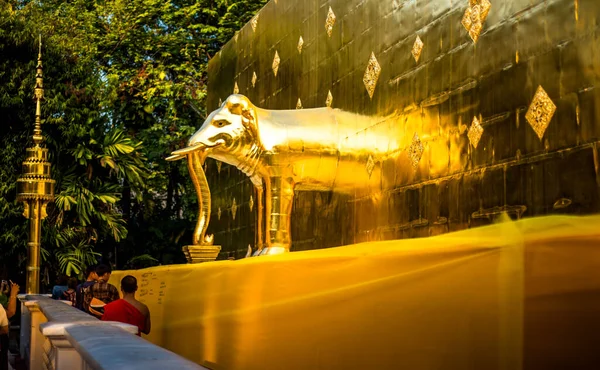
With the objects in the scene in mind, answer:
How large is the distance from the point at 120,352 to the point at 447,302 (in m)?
1.17

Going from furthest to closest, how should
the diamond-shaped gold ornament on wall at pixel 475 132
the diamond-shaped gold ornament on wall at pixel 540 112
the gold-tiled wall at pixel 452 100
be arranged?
the diamond-shaped gold ornament on wall at pixel 475 132
the diamond-shaped gold ornament on wall at pixel 540 112
the gold-tiled wall at pixel 452 100

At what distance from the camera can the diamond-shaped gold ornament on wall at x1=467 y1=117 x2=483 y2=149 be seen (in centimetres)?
654

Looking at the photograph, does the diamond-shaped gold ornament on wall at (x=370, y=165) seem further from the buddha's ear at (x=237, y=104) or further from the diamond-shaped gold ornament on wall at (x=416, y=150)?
the buddha's ear at (x=237, y=104)

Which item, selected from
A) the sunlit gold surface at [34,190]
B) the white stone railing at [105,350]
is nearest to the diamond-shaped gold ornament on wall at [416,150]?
→ the white stone railing at [105,350]

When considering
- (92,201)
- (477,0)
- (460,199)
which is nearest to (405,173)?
(460,199)

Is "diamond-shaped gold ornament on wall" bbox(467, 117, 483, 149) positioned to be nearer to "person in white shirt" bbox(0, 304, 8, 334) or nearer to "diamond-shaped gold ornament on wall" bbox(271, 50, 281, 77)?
"person in white shirt" bbox(0, 304, 8, 334)

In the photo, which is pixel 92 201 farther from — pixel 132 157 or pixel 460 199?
pixel 460 199

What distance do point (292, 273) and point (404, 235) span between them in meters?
2.70

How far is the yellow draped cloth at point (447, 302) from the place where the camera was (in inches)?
122

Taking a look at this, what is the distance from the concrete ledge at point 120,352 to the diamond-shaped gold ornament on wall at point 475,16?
11.9ft

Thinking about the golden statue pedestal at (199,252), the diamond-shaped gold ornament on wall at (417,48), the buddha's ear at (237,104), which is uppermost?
the diamond-shaped gold ornament on wall at (417,48)

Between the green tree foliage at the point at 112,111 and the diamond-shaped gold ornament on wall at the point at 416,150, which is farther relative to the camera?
the green tree foliage at the point at 112,111

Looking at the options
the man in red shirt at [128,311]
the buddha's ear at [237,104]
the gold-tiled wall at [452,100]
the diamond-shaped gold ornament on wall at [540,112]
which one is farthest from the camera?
the buddha's ear at [237,104]

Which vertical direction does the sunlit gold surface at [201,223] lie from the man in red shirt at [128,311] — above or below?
above
